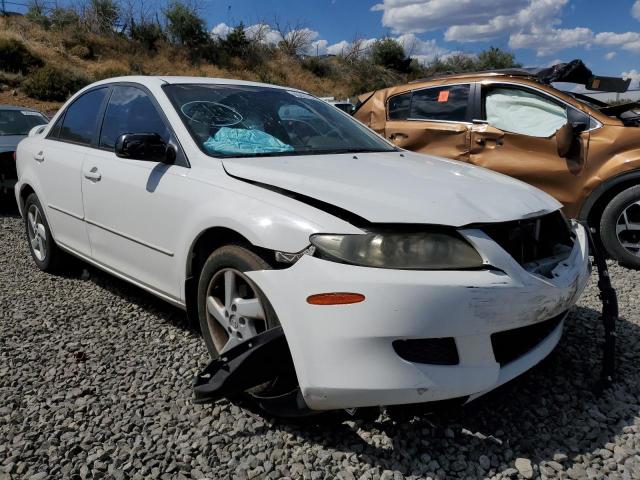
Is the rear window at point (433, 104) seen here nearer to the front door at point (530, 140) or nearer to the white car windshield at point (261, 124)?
the front door at point (530, 140)

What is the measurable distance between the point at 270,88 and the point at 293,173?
144 cm

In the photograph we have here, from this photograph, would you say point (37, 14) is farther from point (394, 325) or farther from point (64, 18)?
point (394, 325)

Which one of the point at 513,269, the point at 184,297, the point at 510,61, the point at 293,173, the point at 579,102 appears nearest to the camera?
the point at 513,269

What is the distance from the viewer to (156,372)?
2914mm

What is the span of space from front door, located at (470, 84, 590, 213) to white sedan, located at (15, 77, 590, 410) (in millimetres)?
2305

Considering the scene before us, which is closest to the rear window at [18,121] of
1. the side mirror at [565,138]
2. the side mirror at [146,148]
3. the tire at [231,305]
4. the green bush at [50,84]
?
the side mirror at [146,148]

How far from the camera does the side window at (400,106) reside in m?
6.30

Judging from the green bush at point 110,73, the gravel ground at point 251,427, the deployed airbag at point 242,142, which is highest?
the green bush at point 110,73

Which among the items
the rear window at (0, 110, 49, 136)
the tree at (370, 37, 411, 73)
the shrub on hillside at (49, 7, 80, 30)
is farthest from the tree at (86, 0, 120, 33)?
the rear window at (0, 110, 49, 136)

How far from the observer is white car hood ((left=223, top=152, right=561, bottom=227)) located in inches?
A: 84.6

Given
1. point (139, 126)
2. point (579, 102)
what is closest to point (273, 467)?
point (139, 126)

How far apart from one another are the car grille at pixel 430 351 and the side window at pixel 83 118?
284 cm

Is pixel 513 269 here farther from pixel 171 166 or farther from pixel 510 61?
pixel 510 61

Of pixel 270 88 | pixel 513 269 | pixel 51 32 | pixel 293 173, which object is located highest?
pixel 51 32
